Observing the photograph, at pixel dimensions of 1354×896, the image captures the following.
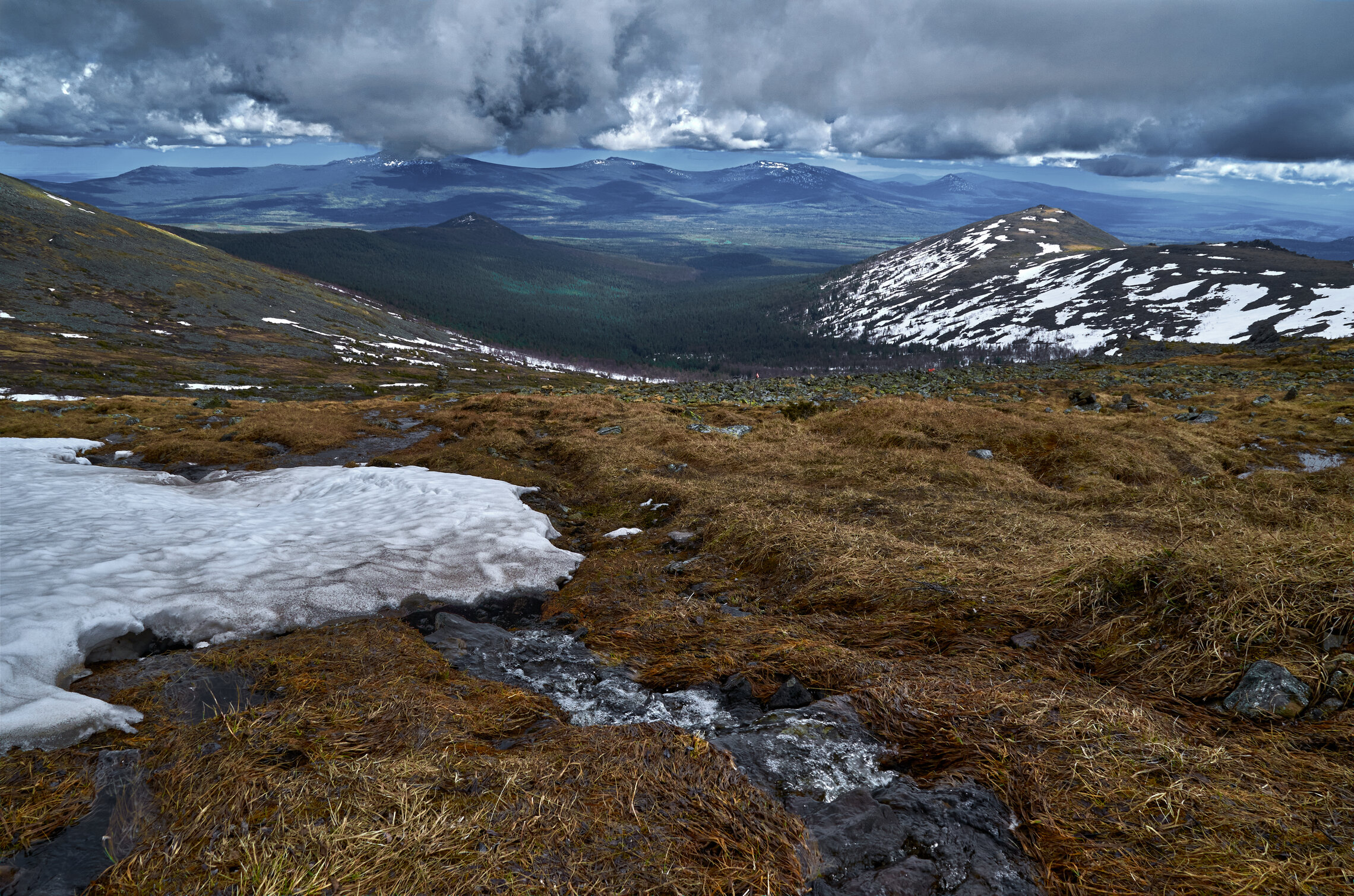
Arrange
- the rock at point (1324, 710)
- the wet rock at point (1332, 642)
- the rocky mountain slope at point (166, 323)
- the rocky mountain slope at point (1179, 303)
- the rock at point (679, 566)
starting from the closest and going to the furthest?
1. the rock at point (1324, 710)
2. the wet rock at point (1332, 642)
3. the rock at point (679, 566)
4. the rocky mountain slope at point (166, 323)
5. the rocky mountain slope at point (1179, 303)

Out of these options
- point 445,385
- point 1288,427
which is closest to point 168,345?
point 445,385

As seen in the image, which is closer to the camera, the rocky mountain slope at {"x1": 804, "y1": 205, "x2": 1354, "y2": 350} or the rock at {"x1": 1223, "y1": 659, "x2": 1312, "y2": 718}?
the rock at {"x1": 1223, "y1": 659, "x2": 1312, "y2": 718}

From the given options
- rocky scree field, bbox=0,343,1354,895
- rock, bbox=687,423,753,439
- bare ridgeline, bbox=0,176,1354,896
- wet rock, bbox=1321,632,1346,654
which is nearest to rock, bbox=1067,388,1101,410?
bare ridgeline, bbox=0,176,1354,896

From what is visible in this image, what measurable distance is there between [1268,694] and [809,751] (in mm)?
3068

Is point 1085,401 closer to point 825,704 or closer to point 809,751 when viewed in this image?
point 825,704

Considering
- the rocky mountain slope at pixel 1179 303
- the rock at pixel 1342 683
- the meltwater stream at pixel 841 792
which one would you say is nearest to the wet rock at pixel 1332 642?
the rock at pixel 1342 683

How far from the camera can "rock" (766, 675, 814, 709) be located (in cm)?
430

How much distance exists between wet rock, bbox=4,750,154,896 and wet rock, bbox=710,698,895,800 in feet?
10.4

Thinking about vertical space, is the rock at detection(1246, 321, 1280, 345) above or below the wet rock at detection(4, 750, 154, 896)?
below

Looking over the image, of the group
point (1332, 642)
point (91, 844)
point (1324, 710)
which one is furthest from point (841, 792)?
point (91, 844)

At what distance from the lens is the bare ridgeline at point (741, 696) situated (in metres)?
2.73

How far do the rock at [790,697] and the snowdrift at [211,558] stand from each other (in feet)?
14.5

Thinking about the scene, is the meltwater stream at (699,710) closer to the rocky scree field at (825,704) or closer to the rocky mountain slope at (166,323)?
the rocky scree field at (825,704)

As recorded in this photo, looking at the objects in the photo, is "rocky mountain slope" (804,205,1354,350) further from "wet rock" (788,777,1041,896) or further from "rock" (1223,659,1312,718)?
"wet rock" (788,777,1041,896)
